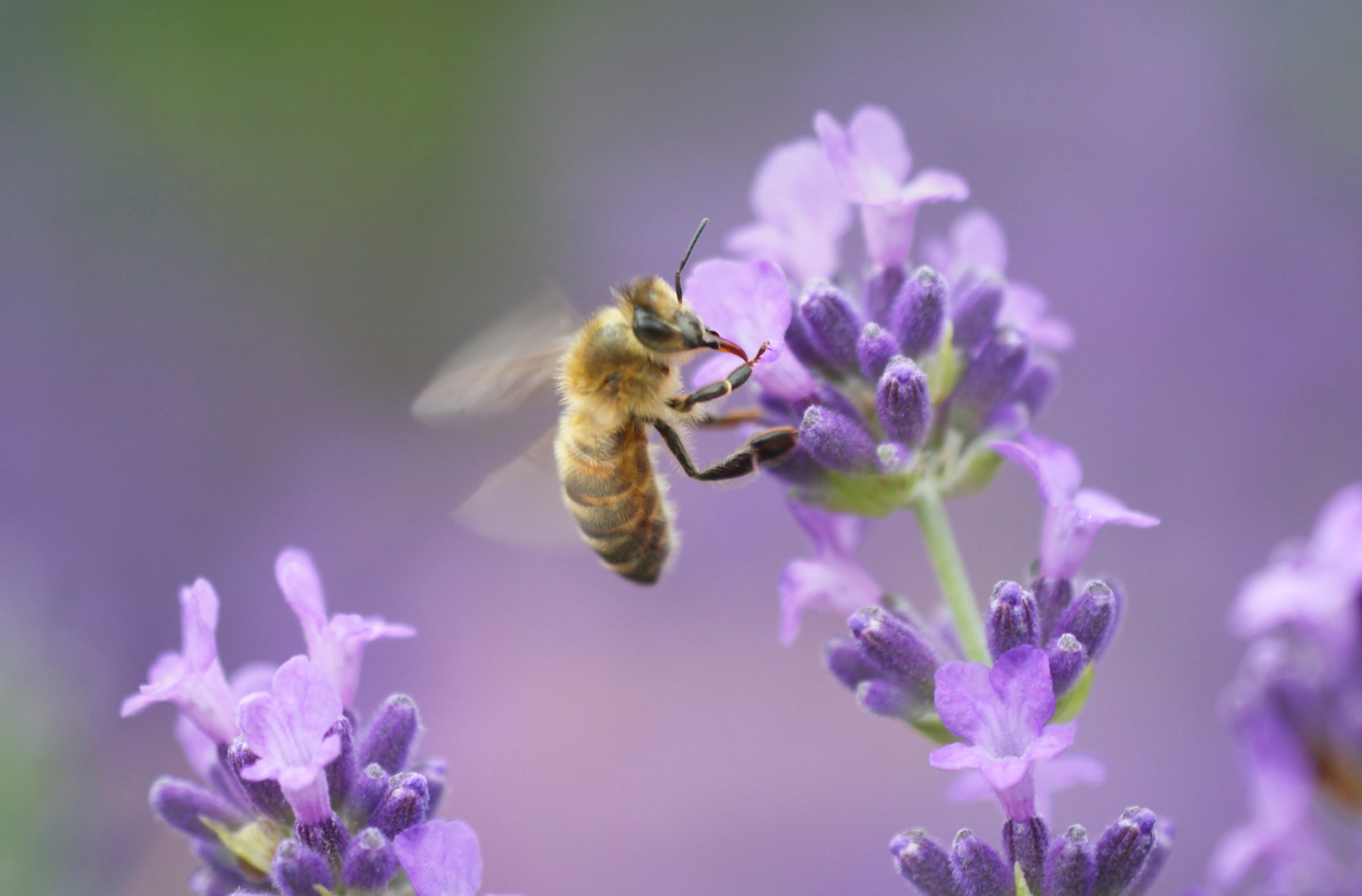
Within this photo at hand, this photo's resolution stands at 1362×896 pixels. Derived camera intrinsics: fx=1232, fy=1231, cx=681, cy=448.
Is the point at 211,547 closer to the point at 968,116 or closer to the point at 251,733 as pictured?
the point at 968,116

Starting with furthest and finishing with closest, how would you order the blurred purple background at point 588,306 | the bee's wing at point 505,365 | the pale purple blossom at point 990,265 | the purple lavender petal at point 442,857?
the blurred purple background at point 588,306 < the bee's wing at point 505,365 < the pale purple blossom at point 990,265 < the purple lavender petal at point 442,857

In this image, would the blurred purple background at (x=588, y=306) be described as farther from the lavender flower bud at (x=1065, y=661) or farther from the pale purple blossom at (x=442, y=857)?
the lavender flower bud at (x=1065, y=661)

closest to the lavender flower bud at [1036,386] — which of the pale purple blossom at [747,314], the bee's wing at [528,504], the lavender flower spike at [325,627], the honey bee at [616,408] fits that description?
the pale purple blossom at [747,314]

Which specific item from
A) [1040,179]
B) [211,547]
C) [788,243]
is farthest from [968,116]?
[788,243]

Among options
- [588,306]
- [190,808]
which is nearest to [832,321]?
[190,808]

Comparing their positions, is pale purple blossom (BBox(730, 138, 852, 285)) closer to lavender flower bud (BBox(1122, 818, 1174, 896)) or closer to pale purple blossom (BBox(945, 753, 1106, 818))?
pale purple blossom (BBox(945, 753, 1106, 818))

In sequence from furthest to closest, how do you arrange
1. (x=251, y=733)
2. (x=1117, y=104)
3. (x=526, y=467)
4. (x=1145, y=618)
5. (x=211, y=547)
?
(x=1117, y=104), (x=211, y=547), (x=1145, y=618), (x=526, y=467), (x=251, y=733)

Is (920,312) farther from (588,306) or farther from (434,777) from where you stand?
(588,306)
